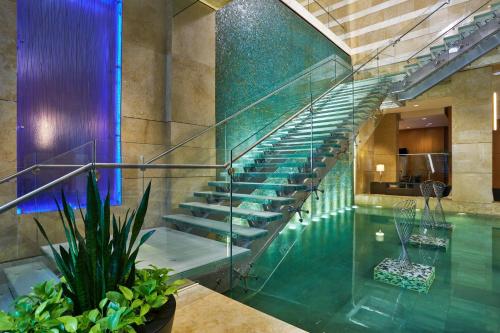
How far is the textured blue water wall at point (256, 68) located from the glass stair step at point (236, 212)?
1745 millimetres

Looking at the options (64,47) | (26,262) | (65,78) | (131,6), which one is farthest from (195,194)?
(131,6)

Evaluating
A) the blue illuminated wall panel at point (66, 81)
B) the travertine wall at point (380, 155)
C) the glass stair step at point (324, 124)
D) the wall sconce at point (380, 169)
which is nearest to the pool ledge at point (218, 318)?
the blue illuminated wall panel at point (66, 81)

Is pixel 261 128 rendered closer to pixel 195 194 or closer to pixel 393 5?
pixel 195 194

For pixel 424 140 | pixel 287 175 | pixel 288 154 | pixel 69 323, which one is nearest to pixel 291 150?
pixel 288 154

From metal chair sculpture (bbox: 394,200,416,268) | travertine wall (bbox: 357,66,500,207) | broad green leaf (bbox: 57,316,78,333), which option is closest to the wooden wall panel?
travertine wall (bbox: 357,66,500,207)

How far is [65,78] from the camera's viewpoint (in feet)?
11.5

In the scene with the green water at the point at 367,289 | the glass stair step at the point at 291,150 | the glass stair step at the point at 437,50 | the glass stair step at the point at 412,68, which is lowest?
the green water at the point at 367,289

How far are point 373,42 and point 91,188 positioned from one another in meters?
10.8

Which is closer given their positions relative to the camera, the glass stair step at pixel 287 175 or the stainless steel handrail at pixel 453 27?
the glass stair step at pixel 287 175

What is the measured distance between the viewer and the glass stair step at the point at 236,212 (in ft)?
9.92

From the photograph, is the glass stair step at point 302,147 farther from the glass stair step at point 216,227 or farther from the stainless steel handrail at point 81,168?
the stainless steel handrail at point 81,168

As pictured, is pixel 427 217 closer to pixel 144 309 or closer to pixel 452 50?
pixel 452 50

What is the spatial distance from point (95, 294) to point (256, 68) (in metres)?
5.59

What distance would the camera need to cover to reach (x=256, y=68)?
6.02 m
